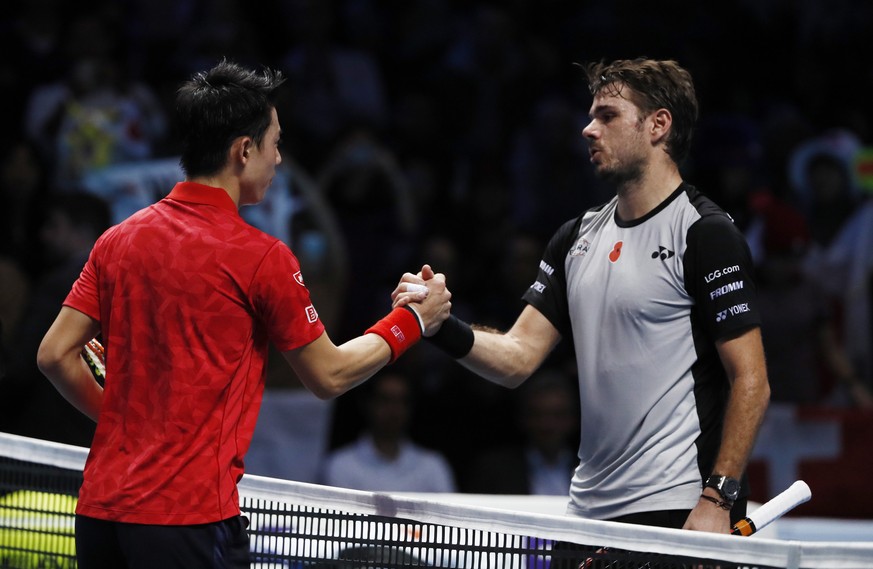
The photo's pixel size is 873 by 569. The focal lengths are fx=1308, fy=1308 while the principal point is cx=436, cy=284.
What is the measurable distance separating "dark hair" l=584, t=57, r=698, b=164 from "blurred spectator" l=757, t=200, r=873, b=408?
440 cm

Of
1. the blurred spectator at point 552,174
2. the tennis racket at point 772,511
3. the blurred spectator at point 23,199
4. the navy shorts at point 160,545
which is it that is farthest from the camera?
the blurred spectator at point 552,174

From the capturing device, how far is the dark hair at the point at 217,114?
3.25 meters

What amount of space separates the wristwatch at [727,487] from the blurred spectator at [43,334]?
2.99 m

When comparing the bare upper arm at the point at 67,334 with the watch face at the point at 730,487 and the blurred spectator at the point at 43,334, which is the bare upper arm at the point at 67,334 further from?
the blurred spectator at the point at 43,334

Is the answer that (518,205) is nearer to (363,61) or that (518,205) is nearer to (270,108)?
(363,61)

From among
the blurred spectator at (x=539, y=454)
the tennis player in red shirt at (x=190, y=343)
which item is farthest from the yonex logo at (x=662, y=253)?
the blurred spectator at (x=539, y=454)

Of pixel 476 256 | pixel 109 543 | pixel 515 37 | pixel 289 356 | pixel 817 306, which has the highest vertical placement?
pixel 515 37

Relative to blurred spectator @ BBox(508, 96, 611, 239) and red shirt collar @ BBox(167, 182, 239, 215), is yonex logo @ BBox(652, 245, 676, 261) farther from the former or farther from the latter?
blurred spectator @ BBox(508, 96, 611, 239)

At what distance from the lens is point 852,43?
11.7 metres

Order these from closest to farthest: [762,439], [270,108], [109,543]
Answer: [109,543]
[270,108]
[762,439]

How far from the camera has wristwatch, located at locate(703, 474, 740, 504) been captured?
3590 mm

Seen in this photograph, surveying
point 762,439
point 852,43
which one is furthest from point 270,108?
point 852,43

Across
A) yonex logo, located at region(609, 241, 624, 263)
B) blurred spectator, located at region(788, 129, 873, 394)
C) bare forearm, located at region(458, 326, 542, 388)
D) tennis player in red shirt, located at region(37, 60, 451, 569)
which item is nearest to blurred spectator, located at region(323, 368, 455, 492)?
blurred spectator, located at region(788, 129, 873, 394)

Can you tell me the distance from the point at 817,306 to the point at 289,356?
19.2 feet
